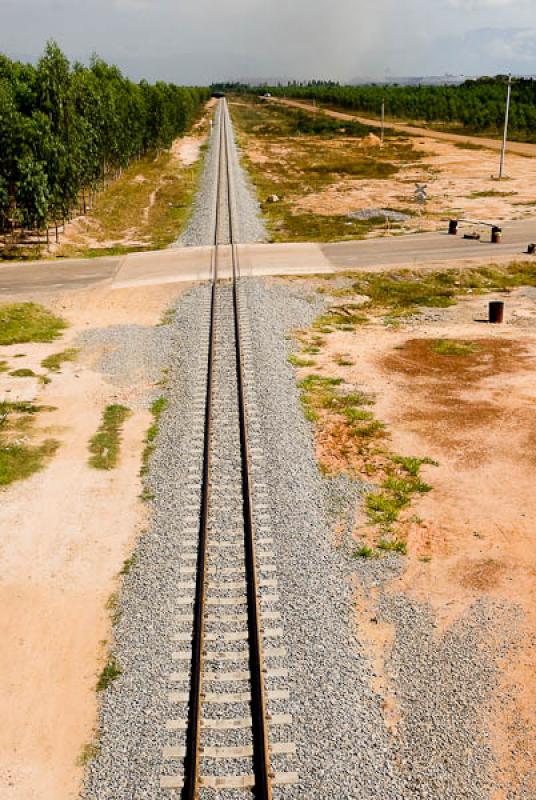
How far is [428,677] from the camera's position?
34.6 ft

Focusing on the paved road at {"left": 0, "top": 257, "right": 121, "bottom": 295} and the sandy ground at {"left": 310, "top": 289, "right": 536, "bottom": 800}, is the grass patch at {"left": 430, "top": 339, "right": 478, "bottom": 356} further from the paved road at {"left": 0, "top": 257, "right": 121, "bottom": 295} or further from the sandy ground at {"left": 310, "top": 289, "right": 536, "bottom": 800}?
the paved road at {"left": 0, "top": 257, "right": 121, "bottom": 295}

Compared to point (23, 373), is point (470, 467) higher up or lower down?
lower down

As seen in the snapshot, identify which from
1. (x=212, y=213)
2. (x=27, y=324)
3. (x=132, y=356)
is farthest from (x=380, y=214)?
(x=132, y=356)

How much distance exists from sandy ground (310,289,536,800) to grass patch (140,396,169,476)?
631 cm

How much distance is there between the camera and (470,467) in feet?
55.6

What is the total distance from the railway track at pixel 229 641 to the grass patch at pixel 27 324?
426 inches

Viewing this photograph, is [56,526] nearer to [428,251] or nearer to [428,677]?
[428,677]

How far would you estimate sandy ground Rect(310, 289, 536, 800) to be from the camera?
11.0 meters

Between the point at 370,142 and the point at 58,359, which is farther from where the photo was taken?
the point at 370,142

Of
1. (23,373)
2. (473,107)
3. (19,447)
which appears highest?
(473,107)

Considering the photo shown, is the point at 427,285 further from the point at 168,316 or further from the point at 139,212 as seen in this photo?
the point at 139,212

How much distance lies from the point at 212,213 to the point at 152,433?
3430 cm

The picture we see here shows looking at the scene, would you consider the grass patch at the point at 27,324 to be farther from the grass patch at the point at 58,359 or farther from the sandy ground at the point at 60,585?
the sandy ground at the point at 60,585

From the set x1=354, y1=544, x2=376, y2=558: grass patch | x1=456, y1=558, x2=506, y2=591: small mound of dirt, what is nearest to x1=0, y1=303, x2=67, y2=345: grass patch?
x1=354, y1=544, x2=376, y2=558: grass patch
